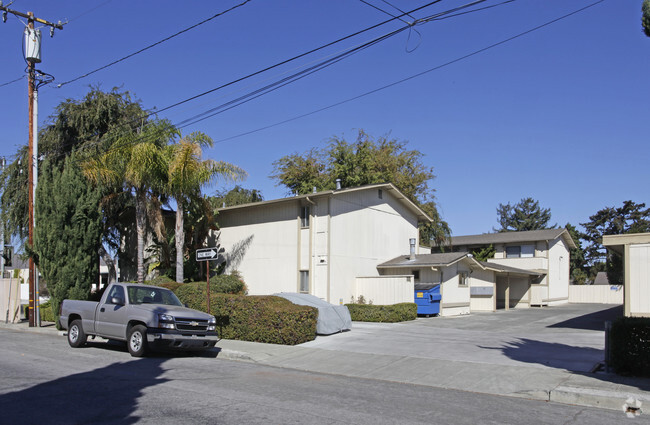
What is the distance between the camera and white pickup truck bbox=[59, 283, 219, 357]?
12734mm

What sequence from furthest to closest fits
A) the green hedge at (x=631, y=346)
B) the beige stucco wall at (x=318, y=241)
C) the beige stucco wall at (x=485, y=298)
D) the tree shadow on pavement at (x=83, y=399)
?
the beige stucco wall at (x=485, y=298), the beige stucco wall at (x=318, y=241), the green hedge at (x=631, y=346), the tree shadow on pavement at (x=83, y=399)

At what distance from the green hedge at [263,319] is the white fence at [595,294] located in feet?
126

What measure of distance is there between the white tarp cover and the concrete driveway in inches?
13.5

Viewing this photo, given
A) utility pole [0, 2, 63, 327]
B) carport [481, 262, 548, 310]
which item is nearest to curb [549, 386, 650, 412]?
utility pole [0, 2, 63, 327]

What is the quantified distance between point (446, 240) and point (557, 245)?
846 cm

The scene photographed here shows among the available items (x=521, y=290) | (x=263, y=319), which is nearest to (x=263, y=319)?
(x=263, y=319)

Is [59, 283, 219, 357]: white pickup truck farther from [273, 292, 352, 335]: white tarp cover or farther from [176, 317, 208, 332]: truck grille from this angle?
[273, 292, 352, 335]: white tarp cover

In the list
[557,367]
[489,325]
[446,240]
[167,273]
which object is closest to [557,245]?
[446,240]

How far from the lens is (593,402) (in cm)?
891

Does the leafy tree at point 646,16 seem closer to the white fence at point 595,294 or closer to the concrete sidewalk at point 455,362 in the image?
the concrete sidewalk at point 455,362

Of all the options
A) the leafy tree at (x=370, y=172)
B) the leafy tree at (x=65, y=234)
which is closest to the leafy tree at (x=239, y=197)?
the leafy tree at (x=370, y=172)

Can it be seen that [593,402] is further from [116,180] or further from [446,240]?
[446,240]

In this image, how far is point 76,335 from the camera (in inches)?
572

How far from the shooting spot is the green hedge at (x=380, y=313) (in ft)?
72.1
